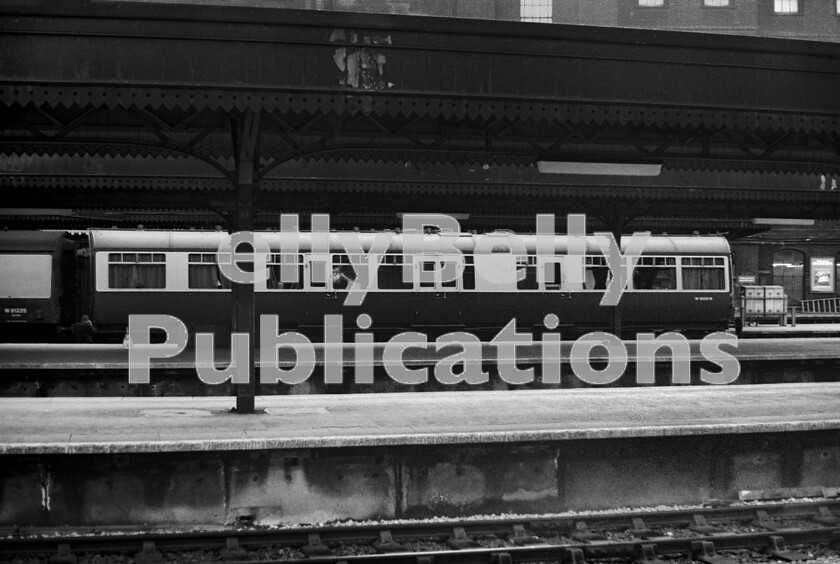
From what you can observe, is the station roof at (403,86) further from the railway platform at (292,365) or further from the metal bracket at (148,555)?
the railway platform at (292,365)

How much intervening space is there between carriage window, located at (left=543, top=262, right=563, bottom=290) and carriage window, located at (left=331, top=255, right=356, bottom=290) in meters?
4.75

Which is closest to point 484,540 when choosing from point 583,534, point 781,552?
point 583,534

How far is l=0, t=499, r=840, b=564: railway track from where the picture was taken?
757cm

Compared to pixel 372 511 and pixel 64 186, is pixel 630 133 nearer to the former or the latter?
pixel 372 511

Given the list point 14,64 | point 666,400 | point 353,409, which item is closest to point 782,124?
point 666,400

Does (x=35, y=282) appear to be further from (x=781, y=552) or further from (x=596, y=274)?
(x=781, y=552)

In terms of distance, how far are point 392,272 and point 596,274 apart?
207 inches

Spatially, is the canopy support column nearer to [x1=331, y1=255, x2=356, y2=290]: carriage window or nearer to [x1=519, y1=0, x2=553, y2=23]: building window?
[x1=331, y1=255, x2=356, y2=290]: carriage window

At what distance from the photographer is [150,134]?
12578mm

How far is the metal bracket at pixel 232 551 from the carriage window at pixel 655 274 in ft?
58.0

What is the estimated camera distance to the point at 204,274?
21.6 metres

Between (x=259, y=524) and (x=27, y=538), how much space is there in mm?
2092

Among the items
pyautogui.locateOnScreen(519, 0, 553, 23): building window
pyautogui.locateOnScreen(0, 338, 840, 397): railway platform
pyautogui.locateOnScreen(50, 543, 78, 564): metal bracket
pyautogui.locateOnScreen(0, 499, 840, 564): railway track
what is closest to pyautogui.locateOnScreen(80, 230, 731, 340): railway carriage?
pyautogui.locateOnScreen(0, 338, 840, 397): railway platform

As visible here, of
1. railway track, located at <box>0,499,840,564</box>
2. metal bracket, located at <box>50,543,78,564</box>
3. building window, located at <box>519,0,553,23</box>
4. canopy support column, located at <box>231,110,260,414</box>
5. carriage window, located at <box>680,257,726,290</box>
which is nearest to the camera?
metal bracket, located at <box>50,543,78,564</box>
